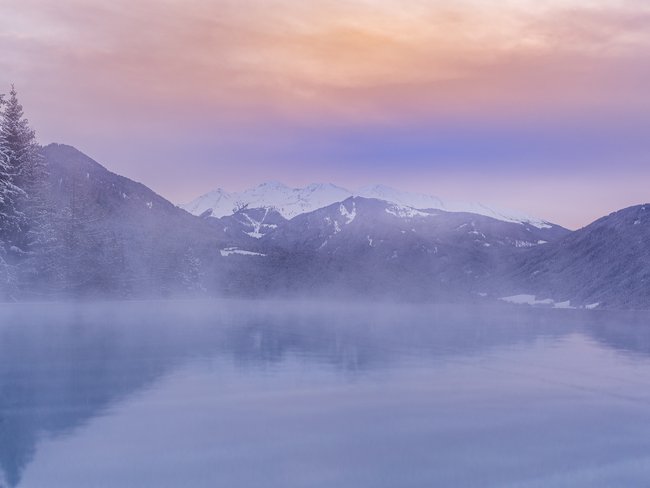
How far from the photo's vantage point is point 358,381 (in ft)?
76.5

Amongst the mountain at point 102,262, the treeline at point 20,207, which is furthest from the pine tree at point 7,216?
the mountain at point 102,262

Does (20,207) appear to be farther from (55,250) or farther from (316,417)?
(316,417)

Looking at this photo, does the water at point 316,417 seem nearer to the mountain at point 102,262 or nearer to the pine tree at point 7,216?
the pine tree at point 7,216

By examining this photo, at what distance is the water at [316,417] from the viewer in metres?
12.6

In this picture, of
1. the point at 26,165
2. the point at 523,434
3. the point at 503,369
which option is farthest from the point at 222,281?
the point at 523,434

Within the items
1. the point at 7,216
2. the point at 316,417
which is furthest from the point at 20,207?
the point at 316,417

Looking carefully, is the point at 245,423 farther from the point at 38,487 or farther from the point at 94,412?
the point at 38,487

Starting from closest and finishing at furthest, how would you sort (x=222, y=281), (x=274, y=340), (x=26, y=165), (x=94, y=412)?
1. (x=94, y=412)
2. (x=274, y=340)
3. (x=26, y=165)
4. (x=222, y=281)

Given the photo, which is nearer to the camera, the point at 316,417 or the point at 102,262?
the point at 316,417

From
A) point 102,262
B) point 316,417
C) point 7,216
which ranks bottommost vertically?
point 316,417

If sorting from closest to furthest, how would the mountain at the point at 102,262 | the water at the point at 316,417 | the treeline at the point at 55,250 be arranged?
the water at the point at 316,417 < the treeline at the point at 55,250 < the mountain at the point at 102,262

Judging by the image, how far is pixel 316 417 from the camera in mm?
17188

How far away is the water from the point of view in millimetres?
12586

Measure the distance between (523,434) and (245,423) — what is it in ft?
19.7
